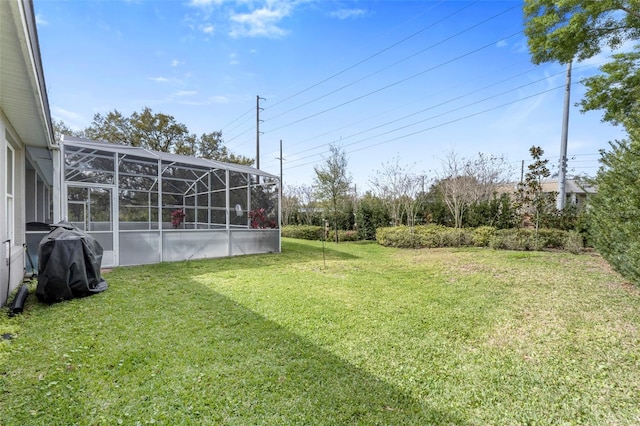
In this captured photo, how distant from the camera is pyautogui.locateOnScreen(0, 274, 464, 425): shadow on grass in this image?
205 cm

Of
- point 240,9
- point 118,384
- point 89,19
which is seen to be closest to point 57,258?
point 118,384

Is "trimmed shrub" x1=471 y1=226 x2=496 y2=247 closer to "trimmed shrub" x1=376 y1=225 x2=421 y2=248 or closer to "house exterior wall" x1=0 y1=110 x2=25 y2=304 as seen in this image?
"trimmed shrub" x1=376 y1=225 x2=421 y2=248

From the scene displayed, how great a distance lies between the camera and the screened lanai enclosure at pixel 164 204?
7117 millimetres

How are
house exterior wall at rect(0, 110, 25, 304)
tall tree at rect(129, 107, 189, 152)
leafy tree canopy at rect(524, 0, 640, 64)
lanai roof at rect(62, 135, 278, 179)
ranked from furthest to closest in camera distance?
tall tree at rect(129, 107, 189, 152) → lanai roof at rect(62, 135, 278, 179) → leafy tree canopy at rect(524, 0, 640, 64) → house exterior wall at rect(0, 110, 25, 304)

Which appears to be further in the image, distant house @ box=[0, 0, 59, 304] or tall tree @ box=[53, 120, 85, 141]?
tall tree @ box=[53, 120, 85, 141]

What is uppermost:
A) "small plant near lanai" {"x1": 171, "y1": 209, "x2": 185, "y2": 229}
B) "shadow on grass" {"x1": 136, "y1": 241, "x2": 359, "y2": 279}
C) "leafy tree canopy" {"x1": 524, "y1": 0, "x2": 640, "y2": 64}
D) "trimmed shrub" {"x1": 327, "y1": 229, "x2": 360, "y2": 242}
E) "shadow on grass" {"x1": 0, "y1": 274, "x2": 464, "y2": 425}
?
"leafy tree canopy" {"x1": 524, "y1": 0, "x2": 640, "y2": 64}

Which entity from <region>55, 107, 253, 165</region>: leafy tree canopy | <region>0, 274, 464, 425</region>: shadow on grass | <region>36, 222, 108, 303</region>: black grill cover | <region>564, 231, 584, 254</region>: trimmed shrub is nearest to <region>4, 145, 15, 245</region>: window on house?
<region>36, 222, 108, 303</region>: black grill cover

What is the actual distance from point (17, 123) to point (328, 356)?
20.4 feet

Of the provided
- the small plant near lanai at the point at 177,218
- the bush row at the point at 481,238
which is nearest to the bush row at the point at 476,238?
the bush row at the point at 481,238

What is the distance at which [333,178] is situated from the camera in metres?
14.0

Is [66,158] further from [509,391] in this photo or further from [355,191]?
[355,191]

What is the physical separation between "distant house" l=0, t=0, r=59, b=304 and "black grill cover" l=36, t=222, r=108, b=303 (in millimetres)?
429

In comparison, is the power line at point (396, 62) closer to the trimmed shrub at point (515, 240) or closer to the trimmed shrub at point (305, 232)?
the trimmed shrub at point (515, 240)

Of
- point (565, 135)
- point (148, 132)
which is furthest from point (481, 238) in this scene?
point (148, 132)
